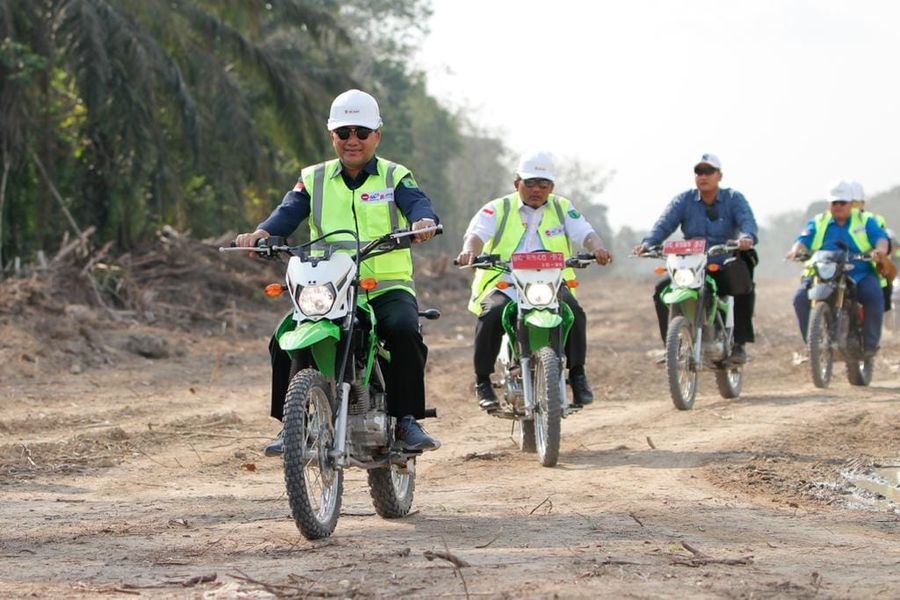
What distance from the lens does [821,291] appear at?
13.4 meters

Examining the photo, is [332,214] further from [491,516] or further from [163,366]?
[163,366]

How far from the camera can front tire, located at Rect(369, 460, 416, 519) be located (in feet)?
22.1

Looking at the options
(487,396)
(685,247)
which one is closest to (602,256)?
(487,396)

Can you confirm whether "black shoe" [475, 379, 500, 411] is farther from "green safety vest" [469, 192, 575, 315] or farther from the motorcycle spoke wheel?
"green safety vest" [469, 192, 575, 315]

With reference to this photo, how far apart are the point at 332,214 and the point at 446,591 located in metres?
2.44

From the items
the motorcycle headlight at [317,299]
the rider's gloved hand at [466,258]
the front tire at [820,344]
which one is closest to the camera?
the motorcycle headlight at [317,299]

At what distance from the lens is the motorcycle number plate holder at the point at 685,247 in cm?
1171

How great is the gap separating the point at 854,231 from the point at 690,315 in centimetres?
260

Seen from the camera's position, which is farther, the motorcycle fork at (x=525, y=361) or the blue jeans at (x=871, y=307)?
the blue jeans at (x=871, y=307)

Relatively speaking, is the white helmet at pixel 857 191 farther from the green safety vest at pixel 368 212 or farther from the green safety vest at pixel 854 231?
the green safety vest at pixel 368 212

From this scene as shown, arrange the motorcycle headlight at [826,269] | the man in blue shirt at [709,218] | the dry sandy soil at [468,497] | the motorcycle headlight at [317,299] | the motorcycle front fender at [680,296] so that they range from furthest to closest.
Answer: the motorcycle headlight at [826,269], the man in blue shirt at [709,218], the motorcycle front fender at [680,296], the motorcycle headlight at [317,299], the dry sandy soil at [468,497]

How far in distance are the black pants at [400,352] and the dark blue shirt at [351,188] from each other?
400mm

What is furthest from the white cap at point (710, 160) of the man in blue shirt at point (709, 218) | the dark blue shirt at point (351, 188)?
the dark blue shirt at point (351, 188)

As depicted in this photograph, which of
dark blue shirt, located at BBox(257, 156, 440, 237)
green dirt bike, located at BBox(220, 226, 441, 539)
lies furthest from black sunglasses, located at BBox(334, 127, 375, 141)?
green dirt bike, located at BBox(220, 226, 441, 539)
